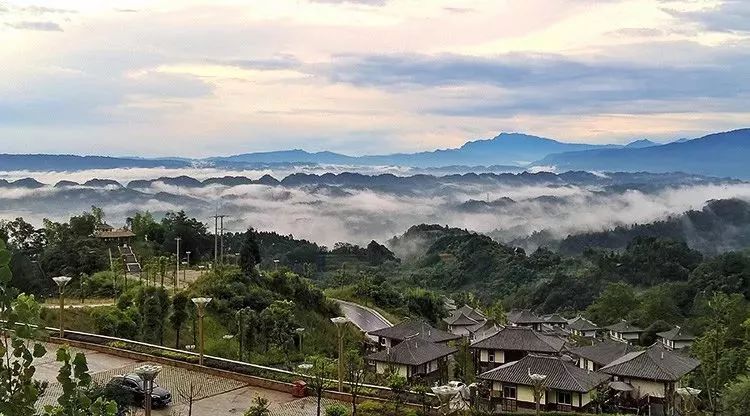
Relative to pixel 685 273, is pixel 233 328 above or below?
above

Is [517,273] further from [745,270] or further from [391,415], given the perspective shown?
[391,415]

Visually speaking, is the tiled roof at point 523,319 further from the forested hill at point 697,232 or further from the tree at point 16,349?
the forested hill at point 697,232

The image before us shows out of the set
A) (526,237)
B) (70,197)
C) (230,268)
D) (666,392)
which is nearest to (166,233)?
(230,268)

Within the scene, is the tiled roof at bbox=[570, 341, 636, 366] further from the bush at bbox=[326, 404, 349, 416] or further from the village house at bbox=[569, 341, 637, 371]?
the bush at bbox=[326, 404, 349, 416]

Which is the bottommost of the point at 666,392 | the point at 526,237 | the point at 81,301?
the point at 526,237

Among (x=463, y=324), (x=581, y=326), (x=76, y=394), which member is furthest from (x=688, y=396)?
(x=581, y=326)
